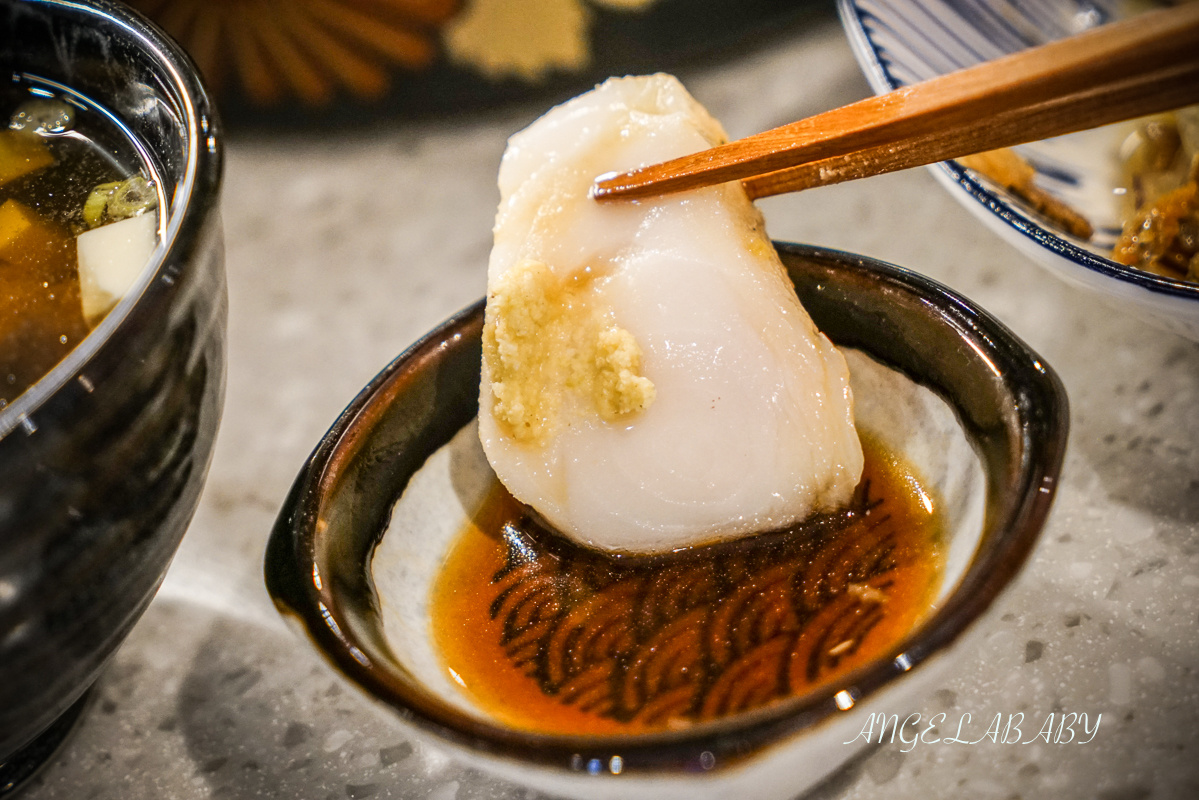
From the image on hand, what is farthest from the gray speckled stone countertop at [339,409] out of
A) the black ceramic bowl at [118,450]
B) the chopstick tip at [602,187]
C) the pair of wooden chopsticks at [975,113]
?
the chopstick tip at [602,187]

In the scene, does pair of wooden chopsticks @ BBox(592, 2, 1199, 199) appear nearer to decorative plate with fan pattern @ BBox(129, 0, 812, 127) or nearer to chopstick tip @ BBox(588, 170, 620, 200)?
chopstick tip @ BBox(588, 170, 620, 200)

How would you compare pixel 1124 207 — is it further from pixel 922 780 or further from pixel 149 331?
pixel 149 331

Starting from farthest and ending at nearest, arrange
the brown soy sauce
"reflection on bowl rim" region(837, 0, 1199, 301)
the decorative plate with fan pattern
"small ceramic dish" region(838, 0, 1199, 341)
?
the decorative plate with fan pattern → "small ceramic dish" region(838, 0, 1199, 341) → "reflection on bowl rim" region(837, 0, 1199, 301) → the brown soy sauce

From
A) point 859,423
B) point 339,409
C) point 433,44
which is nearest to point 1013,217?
point 859,423

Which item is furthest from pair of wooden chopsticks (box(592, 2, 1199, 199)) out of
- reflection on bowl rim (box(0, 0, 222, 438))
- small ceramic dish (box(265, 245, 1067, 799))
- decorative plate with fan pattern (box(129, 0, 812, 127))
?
decorative plate with fan pattern (box(129, 0, 812, 127))

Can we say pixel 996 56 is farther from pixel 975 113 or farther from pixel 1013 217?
pixel 975 113

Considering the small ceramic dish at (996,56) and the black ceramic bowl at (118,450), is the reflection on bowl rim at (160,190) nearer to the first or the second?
the black ceramic bowl at (118,450)

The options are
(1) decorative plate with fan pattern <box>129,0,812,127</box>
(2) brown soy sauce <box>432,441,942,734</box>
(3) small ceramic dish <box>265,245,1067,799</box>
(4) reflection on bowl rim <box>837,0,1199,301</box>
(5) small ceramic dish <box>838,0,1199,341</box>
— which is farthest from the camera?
(1) decorative plate with fan pattern <box>129,0,812,127</box>
